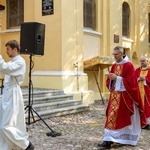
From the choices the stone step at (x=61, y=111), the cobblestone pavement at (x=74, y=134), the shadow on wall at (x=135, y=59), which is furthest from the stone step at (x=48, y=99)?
the shadow on wall at (x=135, y=59)

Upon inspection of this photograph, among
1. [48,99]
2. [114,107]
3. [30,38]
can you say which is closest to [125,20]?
[48,99]

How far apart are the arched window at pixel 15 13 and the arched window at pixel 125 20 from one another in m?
5.68

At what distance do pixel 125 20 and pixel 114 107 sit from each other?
10.6 metres

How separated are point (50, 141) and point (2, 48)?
7008 millimetres

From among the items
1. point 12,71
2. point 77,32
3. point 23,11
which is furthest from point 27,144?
point 23,11

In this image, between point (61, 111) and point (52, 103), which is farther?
point (52, 103)

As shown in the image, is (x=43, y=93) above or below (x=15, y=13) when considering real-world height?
below

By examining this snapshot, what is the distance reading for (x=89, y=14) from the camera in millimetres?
12688

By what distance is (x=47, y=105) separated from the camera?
879 centimetres

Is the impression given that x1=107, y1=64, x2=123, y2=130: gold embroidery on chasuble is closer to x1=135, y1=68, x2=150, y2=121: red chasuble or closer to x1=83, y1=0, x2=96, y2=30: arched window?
x1=135, y1=68, x2=150, y2=121: red chasuble

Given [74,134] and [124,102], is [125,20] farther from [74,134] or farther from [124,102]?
[124,102]

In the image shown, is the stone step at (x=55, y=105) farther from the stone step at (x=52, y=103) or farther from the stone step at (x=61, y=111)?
the stone step at (x=61, y=111)

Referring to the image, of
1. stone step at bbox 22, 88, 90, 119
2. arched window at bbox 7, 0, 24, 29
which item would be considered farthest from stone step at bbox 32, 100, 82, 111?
arched window at bbox 7, 0, 24, 29

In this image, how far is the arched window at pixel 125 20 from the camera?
15.6 meters
